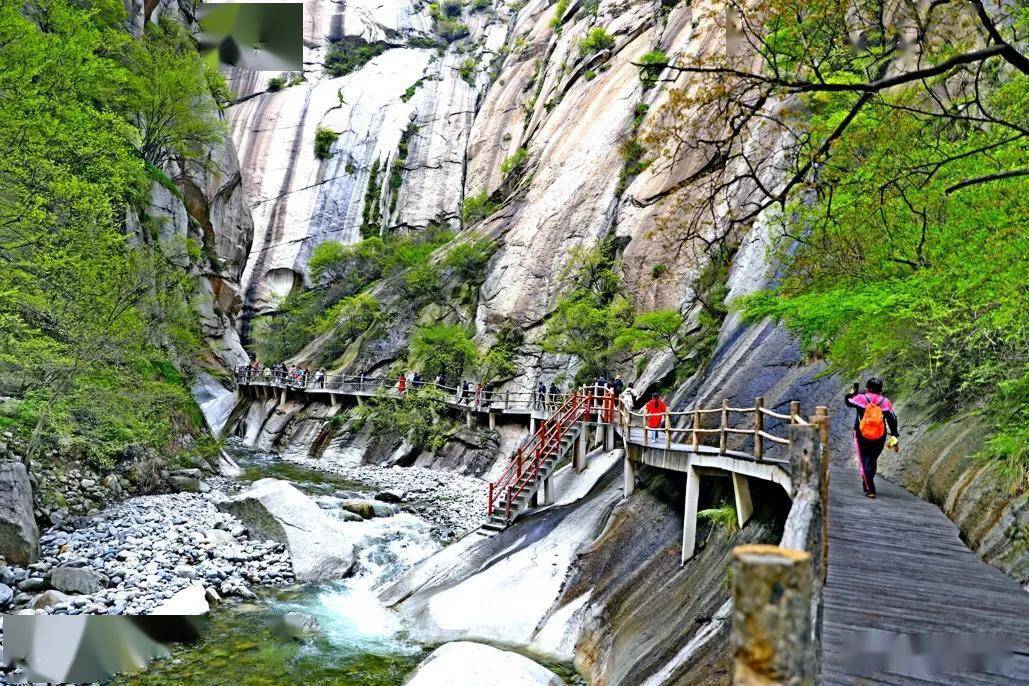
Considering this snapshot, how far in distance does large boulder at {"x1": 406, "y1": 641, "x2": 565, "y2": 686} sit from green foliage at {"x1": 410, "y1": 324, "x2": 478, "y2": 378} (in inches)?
983

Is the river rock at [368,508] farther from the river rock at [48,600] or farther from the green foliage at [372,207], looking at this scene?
the green foliage at [372,207]

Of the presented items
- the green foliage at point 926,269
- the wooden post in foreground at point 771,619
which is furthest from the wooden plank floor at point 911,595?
the wooden post in foreground at point 771,619

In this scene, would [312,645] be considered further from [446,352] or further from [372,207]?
[372,207]

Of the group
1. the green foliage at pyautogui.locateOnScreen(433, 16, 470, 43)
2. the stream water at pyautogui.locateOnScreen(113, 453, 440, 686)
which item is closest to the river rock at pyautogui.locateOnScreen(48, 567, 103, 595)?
the stream water at pyautogui.locateOnScreen(113, 453, 440, 686)

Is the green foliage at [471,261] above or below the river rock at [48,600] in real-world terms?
above

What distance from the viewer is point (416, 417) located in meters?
29.8

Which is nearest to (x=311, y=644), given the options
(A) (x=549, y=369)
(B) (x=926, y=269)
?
(B) (x=926, y=269)

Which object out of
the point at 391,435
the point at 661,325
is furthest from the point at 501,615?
the point at 391,435

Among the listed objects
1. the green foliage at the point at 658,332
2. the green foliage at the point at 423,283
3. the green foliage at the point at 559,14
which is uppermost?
the green foliage at the point at 559,14

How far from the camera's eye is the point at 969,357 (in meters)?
9.38

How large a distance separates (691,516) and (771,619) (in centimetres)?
866

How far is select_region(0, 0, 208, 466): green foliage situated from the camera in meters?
12.6

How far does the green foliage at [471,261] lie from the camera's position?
38750 mm

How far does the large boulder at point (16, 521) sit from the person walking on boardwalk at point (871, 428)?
13816mm
